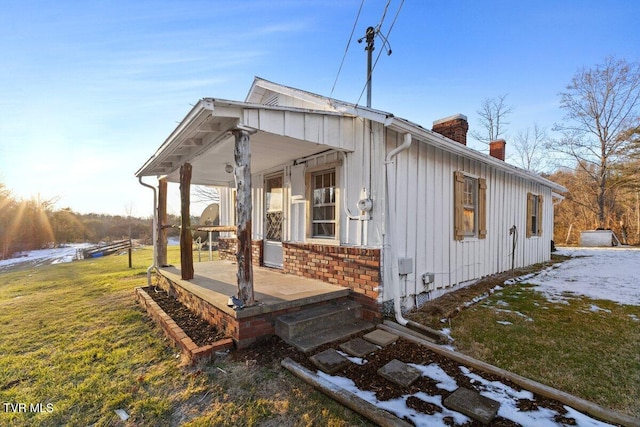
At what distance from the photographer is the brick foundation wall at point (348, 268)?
→ 13.2 feet

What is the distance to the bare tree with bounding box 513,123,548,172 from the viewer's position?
2236 cm

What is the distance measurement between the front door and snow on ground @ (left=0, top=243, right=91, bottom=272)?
15209 mm

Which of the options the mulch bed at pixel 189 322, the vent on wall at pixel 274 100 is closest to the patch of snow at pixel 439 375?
the mulch bed at pixel 189 322

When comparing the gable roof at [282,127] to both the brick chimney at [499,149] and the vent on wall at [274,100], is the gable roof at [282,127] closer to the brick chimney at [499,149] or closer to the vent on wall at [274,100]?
the vent on wall at [274,100]

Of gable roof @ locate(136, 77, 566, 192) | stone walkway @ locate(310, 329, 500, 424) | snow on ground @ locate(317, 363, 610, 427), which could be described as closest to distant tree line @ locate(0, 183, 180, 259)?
gable roof @ locate(136, 77, 566, 192)

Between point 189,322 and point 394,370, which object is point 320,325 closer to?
point 394,370

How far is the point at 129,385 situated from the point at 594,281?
8.94 meters

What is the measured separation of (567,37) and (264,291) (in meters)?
8.89

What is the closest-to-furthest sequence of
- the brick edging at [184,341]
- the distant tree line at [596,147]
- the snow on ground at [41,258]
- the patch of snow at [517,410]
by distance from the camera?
1. the patch of snow at [517,410]
2. the brick edging at [184,341]
3. the snow on ground at [41,258]
4. the distant tree line at [596,147]

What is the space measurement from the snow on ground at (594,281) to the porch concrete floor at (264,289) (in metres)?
4.39

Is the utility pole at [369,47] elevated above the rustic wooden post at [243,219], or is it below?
above

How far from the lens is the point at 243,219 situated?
11.0ft

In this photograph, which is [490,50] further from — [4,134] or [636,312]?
[4,134]

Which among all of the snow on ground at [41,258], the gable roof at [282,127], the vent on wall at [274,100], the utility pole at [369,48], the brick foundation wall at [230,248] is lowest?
the snow on ground at [41,258]
